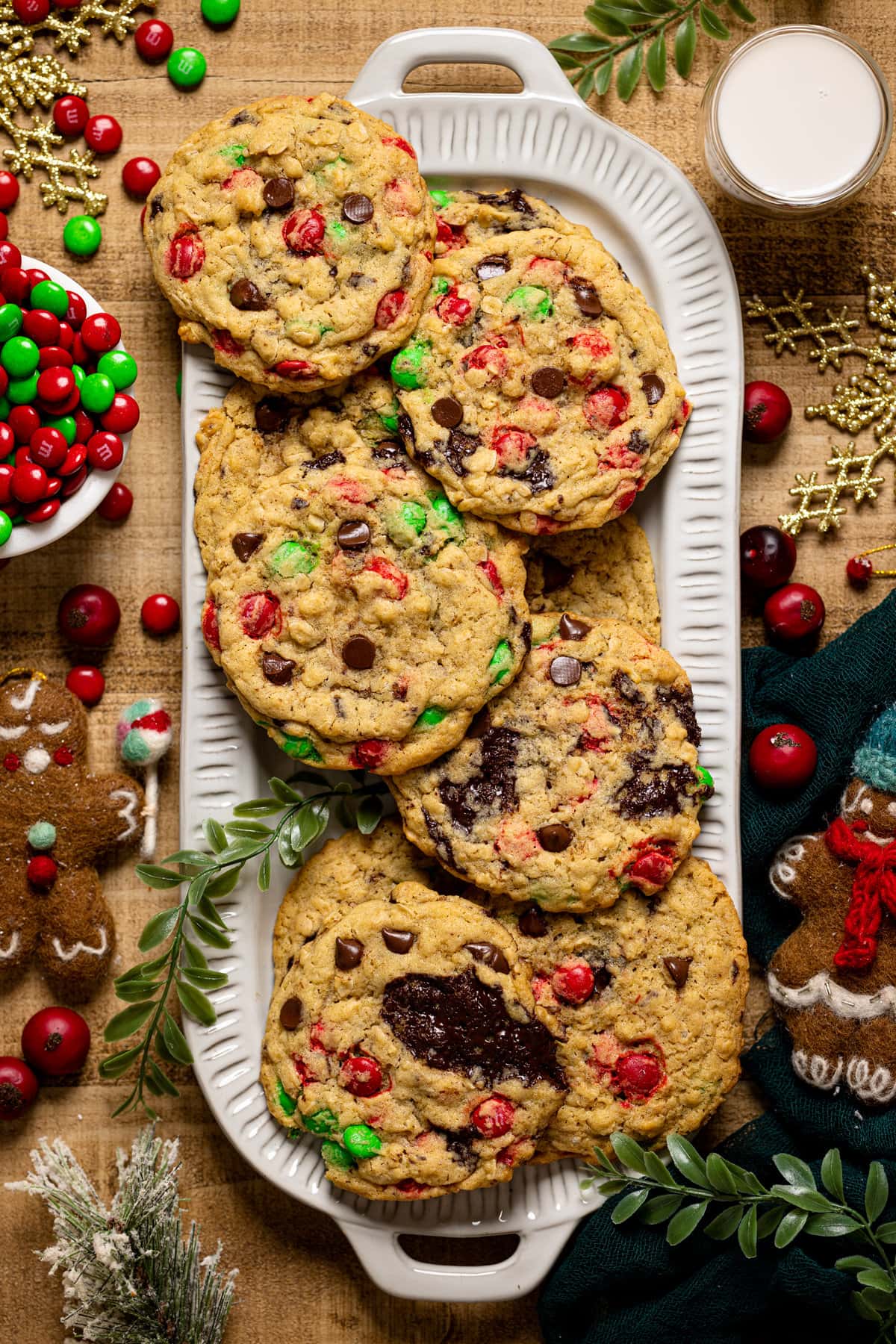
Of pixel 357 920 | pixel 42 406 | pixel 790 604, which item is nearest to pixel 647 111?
pixel 790 604

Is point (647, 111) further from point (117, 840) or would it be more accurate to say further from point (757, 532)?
point (117, 840)

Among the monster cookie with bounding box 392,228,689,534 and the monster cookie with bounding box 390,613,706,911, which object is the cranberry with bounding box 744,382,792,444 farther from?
the monster cookie with bounding box 390,613,706,911

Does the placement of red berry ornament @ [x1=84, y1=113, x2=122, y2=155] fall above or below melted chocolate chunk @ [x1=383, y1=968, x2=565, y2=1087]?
above

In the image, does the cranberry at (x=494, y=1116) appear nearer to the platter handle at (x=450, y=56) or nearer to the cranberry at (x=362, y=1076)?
the cranberry at (x=362, y=1076)

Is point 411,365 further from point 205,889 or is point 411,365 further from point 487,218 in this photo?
point 205,889

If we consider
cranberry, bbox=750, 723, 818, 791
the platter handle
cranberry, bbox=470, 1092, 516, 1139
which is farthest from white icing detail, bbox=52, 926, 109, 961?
the platter handle

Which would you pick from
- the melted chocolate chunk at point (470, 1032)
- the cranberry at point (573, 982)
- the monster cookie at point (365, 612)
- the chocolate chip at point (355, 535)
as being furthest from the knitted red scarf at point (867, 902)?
the chocolate chip at point (355, 535)
